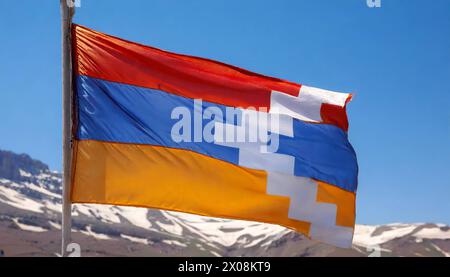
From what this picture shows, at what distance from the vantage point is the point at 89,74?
11000 millimetres

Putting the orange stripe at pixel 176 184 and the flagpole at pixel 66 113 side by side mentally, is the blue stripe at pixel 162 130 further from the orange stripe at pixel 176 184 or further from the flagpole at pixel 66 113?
the flagpole at pixel 66 113

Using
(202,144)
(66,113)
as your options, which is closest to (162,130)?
(202,144)

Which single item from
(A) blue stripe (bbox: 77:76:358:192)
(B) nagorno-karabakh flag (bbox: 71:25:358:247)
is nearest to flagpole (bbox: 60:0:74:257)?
(B) nagorno-karabakh flag (bbox: 71:25:358:247)

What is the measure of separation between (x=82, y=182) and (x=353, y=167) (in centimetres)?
502

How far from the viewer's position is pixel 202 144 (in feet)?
38.1

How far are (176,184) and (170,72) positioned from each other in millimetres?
Answer: 1967

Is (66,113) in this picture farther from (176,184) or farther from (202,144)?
(202,144)

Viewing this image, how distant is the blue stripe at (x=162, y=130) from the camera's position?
10922 mm

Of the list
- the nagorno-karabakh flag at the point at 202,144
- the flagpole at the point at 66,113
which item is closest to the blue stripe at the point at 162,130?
the nagorno-karabakh flag at the point at 202,144

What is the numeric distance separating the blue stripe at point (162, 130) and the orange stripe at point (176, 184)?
16 cm

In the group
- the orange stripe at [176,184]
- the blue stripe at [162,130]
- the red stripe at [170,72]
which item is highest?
the red stripe at [170,72]
